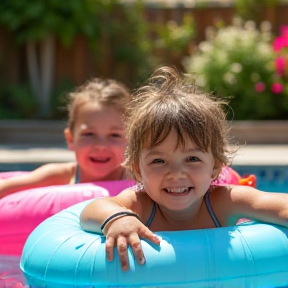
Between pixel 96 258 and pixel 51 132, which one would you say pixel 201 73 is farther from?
pixel 96 258

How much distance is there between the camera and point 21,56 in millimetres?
11438

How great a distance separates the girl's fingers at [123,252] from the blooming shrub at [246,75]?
713cm

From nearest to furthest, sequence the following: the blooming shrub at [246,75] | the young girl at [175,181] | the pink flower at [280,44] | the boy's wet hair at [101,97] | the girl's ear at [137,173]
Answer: the young girl at [175,181] → the girl's ear at [137,173] → the boy's wet hair at [101,97] → the pink flower at [280,44] → the blooming shrub at [246,75]

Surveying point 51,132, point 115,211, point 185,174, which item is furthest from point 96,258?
point 51,132

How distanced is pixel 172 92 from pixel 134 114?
190 mm

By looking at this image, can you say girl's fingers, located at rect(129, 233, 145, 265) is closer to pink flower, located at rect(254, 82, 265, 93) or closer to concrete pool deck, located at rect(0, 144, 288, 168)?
concrete pool deck, located at rect(0, 144, 288, 168)

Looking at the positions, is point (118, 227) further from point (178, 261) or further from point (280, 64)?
point (280, 64)

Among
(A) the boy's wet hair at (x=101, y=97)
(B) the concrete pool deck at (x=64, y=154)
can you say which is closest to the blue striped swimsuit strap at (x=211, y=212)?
(A) the boy's wet hair at (x=101, y=97)

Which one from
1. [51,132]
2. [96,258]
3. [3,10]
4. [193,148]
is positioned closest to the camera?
[96,258]

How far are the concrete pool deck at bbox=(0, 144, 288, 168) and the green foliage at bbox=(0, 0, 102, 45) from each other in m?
2.25

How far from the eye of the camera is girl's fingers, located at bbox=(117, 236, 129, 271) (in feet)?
8.84

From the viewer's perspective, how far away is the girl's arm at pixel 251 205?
302 cm

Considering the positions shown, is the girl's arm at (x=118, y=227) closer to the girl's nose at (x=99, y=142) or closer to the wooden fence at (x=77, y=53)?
the girl's nose at (x=99, y=142)

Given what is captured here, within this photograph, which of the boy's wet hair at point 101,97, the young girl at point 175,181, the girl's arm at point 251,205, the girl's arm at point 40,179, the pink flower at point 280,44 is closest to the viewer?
the young girl at point 175,181
